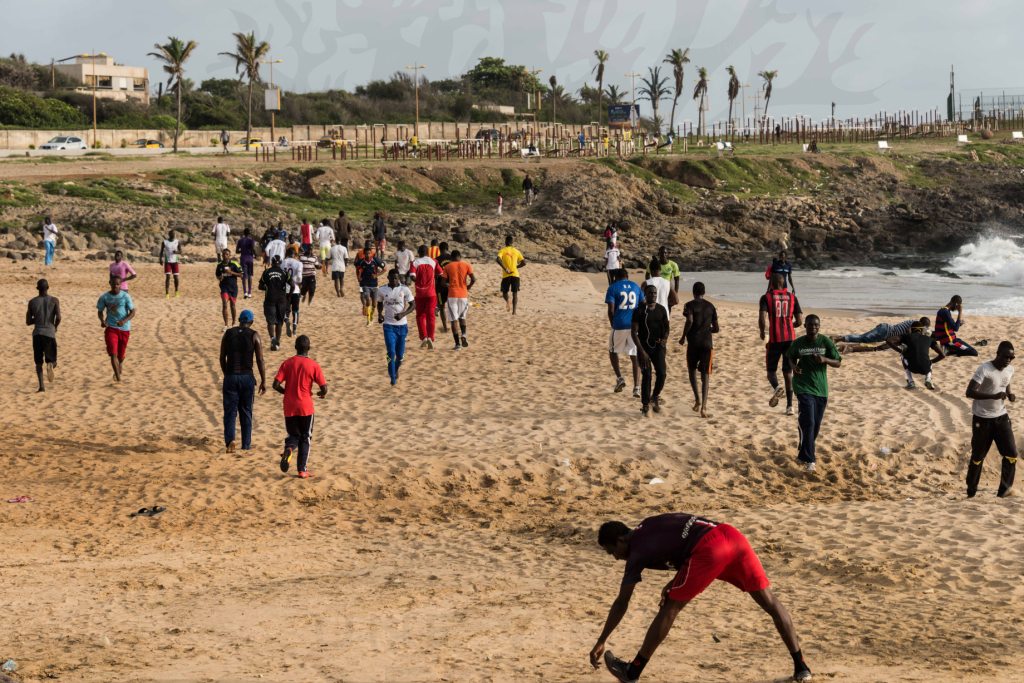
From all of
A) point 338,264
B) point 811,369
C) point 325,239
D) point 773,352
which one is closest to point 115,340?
point 773,352

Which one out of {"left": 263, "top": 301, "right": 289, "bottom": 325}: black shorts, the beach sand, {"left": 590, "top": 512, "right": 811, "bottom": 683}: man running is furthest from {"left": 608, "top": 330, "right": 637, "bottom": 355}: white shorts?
{"left": 590, "top": 512, "right": 811, "bottom": 683}: man running

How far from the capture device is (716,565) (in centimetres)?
656

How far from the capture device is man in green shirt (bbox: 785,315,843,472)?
1223 centimetres

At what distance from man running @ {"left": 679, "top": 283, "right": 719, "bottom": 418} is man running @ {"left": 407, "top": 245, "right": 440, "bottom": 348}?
510 cm

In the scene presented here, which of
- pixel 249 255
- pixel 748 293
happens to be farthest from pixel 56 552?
pixel 748 293

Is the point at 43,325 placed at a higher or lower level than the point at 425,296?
lower

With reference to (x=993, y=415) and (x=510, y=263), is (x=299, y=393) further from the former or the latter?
(x=510, y=263)

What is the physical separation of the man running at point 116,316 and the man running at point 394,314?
3.54m

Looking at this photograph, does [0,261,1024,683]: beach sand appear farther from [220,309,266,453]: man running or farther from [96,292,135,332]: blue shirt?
[96,292,135,332]: blue shirt

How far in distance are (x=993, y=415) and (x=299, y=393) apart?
6.62m

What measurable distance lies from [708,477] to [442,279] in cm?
869

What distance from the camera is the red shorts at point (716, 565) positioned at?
6.56m

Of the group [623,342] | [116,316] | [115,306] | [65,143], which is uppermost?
[65,143]

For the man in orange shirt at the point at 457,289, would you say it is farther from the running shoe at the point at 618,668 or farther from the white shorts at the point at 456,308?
the running shoe at the point at 618,668
